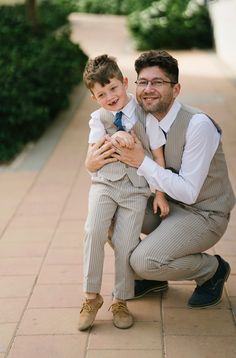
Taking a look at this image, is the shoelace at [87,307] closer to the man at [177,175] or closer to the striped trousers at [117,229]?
the striped trousers at [117,229]

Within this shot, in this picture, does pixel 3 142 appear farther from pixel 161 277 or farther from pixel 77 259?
pixel 161 277

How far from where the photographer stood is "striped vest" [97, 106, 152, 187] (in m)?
3.24

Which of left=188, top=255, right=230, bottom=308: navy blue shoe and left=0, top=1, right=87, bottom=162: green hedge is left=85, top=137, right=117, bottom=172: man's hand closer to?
left=188, top=255, right=230, bottom=308: navy blue shoe

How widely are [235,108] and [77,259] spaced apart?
18.9 feet

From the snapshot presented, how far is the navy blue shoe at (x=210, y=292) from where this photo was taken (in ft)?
11.4

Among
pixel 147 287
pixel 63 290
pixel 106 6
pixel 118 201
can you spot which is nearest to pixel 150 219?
pixel 118 201

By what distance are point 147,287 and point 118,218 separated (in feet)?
1.92

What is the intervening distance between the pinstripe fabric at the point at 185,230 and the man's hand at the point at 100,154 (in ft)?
0.98

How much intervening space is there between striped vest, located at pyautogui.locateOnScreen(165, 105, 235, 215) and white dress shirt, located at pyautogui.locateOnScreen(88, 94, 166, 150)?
0.18 feet

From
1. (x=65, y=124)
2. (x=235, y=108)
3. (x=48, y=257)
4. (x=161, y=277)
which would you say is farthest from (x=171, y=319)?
(x=235, y=108)

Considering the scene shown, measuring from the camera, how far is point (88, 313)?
3.24 m

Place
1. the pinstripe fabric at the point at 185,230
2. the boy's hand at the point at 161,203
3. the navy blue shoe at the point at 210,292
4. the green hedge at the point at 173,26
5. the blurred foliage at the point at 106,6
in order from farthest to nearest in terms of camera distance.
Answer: the blurred foliage at the point at 106,6, the green hedge at the point at 173,26, the navy blue shoe at the point at 210,292, the boy's hand at the point at 161,203, the pinstripe fabric at the point at 185,230

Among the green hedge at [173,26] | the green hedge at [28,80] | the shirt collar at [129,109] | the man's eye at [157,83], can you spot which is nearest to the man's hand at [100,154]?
the shirt collar at [129,109]

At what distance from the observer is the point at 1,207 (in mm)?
A: 5465
